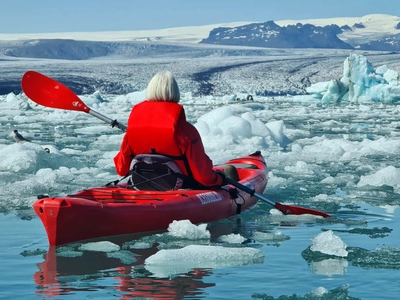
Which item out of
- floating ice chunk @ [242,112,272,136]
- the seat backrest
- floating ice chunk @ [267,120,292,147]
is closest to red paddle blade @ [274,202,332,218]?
the seat backrest

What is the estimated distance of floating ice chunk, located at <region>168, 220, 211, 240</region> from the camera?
3.83 meters

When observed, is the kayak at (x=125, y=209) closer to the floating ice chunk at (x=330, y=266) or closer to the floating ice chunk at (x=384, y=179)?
the floating ice chunk at (x=330, y=266)

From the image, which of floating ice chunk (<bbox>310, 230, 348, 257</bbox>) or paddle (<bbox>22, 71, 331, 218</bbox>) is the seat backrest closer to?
floating ice chunk (<bbox>310, 230, 348, 257</bbox>)

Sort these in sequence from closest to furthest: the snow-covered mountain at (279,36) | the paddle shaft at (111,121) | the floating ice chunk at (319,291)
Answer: the floating ice chunk at (319,291) → the paddle shaft at (111,121) → the snow-covered mountain at (279,36)

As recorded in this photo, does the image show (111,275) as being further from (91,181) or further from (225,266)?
(91,181)

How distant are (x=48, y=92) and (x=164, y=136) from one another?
201cm

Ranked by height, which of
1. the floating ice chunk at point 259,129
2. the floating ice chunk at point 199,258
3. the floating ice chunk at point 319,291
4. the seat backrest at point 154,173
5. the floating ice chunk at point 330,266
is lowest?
the floating ice chunk at point 259,129

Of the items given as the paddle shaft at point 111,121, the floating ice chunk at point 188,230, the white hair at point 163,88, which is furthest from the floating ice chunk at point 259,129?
the floating ice chunk at point 188,230

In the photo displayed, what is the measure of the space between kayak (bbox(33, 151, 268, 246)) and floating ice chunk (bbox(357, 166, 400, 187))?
1.36 meters

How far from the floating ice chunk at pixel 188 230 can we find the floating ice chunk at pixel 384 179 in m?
2.16

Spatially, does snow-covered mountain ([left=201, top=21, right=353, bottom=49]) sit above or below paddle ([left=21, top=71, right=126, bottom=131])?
above

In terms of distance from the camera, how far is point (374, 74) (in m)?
19.6

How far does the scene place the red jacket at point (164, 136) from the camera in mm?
3984

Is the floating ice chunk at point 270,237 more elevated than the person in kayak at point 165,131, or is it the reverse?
Answer: the person in kayak at point 165,131
